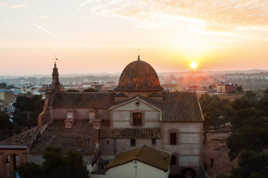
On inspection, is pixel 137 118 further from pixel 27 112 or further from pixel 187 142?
pixel 27 112

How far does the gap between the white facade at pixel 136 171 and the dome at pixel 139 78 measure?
34.8ft

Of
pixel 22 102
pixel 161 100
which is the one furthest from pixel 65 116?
pixel 22 102

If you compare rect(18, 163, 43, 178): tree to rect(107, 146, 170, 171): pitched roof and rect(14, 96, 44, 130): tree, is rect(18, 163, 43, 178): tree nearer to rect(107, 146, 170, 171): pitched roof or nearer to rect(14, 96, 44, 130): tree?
rect(107, 146, 170, 171): pitched roof

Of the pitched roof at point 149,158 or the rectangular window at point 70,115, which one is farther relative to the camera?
the rectangular window at point 70,115

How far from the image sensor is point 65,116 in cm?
3294

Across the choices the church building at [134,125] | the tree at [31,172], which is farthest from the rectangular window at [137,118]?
the tree at [31,172]

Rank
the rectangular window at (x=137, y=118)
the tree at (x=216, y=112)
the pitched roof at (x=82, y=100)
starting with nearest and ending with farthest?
the rectangular window at (x=137, y=118), the pitched roof at (x=82, y=100), the tree at (x=216, y=112)

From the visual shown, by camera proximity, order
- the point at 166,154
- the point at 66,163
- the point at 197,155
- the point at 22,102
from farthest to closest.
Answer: the point at 22,102
the point at 197,155
the point at 166,154
the point at 66,163

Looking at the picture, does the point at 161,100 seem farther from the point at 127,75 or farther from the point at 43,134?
the point at 43,134

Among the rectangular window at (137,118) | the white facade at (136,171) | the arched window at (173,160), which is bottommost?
the arched window at (173,160)

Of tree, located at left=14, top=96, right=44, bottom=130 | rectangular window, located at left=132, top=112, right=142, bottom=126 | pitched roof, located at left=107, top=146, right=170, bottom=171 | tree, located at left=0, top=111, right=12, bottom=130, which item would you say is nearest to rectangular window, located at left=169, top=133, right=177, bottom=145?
pitched roof, located at left=107, top=146, right=170, bottom=171

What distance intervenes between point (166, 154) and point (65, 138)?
419 inches

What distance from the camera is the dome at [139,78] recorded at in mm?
32094

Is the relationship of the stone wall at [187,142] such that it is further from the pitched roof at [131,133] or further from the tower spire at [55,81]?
the tower spire at [55,81]
